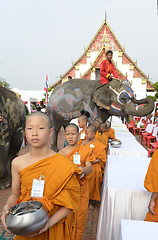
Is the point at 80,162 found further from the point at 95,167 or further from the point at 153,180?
the point at 95,167

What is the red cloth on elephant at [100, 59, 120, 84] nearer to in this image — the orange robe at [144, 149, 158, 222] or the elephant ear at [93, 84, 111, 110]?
the elephant ear at [93, 84, 111, 110]

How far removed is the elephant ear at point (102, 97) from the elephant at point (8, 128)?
164 cm

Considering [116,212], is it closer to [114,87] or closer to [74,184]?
[74,184]

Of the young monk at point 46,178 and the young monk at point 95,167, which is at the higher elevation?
the young monk at point 46,178

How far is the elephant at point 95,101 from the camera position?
166 inches

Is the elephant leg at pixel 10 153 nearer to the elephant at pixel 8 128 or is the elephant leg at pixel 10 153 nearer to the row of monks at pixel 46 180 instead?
the elephant at pixel 8 128

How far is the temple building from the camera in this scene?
65.7 ft

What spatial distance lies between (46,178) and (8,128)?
2.33 meters

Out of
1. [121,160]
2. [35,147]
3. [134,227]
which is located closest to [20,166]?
[35,147]

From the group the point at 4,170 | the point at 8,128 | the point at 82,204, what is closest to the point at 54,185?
the point at 82,204

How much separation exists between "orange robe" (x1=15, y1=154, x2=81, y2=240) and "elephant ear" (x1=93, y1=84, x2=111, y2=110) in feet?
10.00

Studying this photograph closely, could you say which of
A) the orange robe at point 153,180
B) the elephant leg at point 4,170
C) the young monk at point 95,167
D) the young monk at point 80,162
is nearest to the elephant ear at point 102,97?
the young monk at point 95,167

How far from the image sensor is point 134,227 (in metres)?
1.24

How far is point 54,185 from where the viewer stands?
1.21 m
